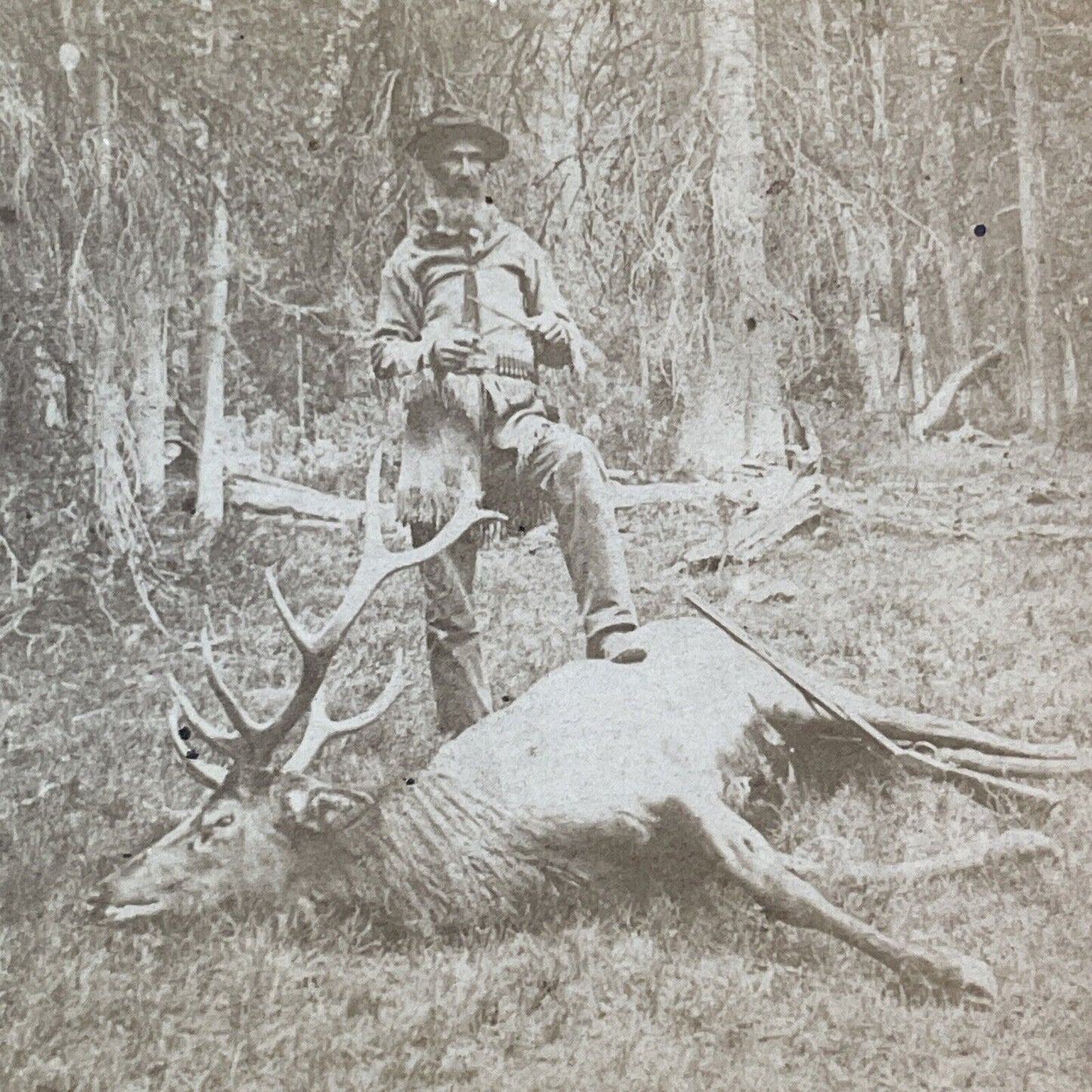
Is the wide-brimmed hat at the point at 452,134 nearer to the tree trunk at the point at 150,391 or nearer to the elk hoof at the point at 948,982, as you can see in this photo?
the tree trunk at the point at 150,391

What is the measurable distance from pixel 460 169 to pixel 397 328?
0.58 meters

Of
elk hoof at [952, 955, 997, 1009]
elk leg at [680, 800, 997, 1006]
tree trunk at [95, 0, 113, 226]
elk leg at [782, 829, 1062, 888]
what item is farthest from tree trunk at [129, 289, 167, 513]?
elk hoof at [952, 955, 997, 1009]

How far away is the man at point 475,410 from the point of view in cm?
368

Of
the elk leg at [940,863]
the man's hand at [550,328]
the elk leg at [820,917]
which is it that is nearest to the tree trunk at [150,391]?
the man's hand at [550,328]

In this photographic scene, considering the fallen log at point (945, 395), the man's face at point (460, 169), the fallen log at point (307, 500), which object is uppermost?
the man's face at point (460, 169)

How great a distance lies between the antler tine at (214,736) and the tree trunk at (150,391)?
71 centimetres

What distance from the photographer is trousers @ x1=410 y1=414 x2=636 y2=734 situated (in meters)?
3.66

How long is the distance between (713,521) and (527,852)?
1235 millimetres

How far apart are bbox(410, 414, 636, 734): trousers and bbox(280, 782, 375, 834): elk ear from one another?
Result: 0.47 metres

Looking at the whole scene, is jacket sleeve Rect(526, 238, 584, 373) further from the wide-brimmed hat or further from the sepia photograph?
the wide-brimmed hat

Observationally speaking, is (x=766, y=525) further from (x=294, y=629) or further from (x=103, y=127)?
(x=103, y=127)

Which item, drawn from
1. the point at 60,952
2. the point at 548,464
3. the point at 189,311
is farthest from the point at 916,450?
the point at 60,952

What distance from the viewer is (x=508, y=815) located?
131 inches

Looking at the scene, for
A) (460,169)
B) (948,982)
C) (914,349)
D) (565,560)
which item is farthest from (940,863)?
(460,169)
